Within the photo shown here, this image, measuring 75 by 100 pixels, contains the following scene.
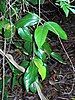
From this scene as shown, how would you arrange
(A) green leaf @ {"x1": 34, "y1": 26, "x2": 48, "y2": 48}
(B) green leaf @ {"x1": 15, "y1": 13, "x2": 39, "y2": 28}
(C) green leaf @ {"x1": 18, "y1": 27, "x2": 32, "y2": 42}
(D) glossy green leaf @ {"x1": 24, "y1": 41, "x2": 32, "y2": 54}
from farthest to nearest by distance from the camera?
(D) glossy green leaf @ {"x1": 24, "y1": 41, "x2": 32, "y2": 54}, (C) green leaf @ {"x1": 18, "y1": 27, "x2": 32, "y2": 42}, (B) green leaf @ {"x1": 15, "y1": 13, "x2": 39, "y2": 28}, (A) green leaf @ {"x1": 34, "y1": 26, "x2": 48, "y2": 48}

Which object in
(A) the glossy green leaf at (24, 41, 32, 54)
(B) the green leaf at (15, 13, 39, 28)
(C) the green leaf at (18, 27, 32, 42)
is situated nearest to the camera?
(B) the green leaf at (15, 13, 39, 28)

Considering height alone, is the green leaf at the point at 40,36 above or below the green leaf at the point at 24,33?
below

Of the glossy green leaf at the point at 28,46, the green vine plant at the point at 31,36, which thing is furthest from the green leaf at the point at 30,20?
the glossy green leaf at the point at 28,46

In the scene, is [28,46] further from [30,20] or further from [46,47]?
[30,20]

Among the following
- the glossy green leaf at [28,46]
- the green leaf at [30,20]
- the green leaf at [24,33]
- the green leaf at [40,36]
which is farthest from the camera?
the glossy green leaf at [28,46]

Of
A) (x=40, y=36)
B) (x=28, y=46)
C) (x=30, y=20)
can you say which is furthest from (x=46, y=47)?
(x=40, y=36)

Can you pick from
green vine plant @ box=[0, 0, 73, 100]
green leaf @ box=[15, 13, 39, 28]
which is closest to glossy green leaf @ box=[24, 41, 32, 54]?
green vine plant @ box=[0, 0, 73, 100]

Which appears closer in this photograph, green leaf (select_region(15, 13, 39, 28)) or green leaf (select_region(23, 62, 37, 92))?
green leaf (select_region(15, 13, 39, 28))

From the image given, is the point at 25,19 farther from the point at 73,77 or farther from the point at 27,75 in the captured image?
the point at 73,77

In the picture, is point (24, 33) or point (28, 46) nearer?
point (24, 33)

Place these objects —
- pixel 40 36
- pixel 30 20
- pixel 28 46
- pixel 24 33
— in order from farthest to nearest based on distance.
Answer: pixel 28 46 < pixel 24 33 < pixel 30 20 < pixel 40 36

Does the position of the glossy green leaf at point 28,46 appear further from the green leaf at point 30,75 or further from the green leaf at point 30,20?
the green leaf at point 30,20

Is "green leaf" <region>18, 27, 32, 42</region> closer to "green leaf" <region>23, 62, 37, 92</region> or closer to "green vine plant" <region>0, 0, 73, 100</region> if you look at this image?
"green vine plant" <region>0, 0, 73, 100</region>

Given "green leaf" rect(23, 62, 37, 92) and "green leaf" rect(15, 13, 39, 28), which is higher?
"green leaf" rect(15, 13, 39, 28)
